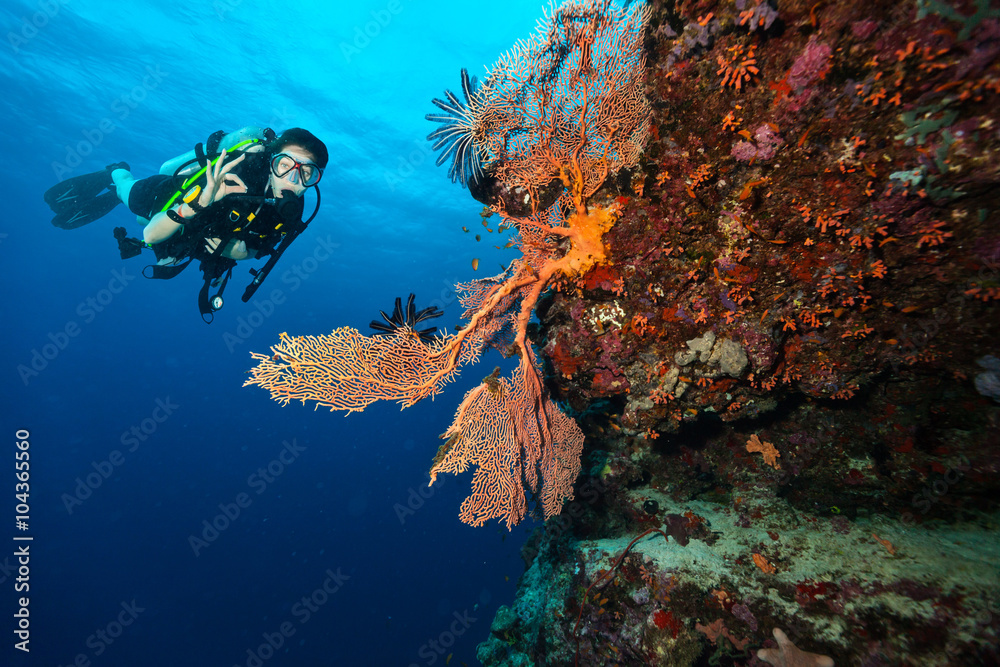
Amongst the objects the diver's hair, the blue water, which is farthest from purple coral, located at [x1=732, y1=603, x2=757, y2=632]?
the blue water

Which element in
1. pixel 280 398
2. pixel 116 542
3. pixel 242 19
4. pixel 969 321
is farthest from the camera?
pixel 116 542

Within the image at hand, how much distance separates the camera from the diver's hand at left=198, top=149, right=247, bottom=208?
5504 millimetres

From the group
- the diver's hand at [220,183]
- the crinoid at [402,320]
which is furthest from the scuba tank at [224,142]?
the crinoid at [402,320]

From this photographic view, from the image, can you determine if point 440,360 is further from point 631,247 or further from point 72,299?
point 72,299

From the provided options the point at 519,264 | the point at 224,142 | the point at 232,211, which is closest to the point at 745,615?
the point at 519,264

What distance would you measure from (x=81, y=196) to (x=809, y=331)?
15.6m

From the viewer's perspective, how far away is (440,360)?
405 cm

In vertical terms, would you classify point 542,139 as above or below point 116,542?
above

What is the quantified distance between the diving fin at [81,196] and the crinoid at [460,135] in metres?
9.67

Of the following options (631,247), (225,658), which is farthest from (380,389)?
(225,658)

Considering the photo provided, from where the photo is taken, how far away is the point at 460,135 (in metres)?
4.86

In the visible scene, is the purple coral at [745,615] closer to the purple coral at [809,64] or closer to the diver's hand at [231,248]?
the purple coral at [809,64]

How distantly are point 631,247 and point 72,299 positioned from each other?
83.0m

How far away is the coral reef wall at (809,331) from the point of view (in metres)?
2.51
